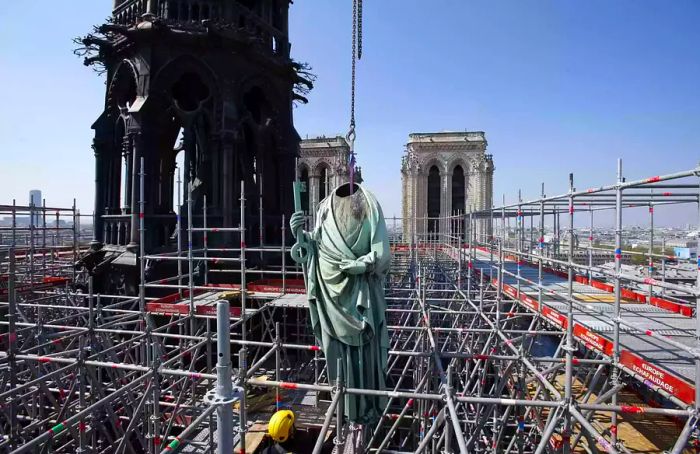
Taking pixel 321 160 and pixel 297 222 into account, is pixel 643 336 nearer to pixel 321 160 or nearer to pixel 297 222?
pixel 297 222

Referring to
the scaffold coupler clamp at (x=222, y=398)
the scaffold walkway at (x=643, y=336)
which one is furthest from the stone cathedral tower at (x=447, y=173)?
the scaffold coupler clamp at (x=222, y=398)

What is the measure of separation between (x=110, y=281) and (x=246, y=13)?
33.8 ft

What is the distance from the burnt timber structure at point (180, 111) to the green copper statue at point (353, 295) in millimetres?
8070

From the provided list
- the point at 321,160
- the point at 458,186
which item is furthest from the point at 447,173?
the point at 321,160

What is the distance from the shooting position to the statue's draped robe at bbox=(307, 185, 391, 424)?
4.74 metres

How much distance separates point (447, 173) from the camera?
3172 centimetres

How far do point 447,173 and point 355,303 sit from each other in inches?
1121

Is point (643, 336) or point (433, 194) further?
point (433, 194)

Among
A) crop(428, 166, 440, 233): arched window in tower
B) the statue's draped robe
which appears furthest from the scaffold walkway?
crop(428, 166, 440, 233): arched window in tower

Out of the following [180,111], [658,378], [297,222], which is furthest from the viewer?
[180,111]

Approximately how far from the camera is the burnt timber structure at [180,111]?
1312 centimetres

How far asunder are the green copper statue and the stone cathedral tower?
26.2 metres

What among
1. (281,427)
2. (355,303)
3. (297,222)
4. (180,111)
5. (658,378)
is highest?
(180,111)

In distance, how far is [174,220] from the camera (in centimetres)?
1409
